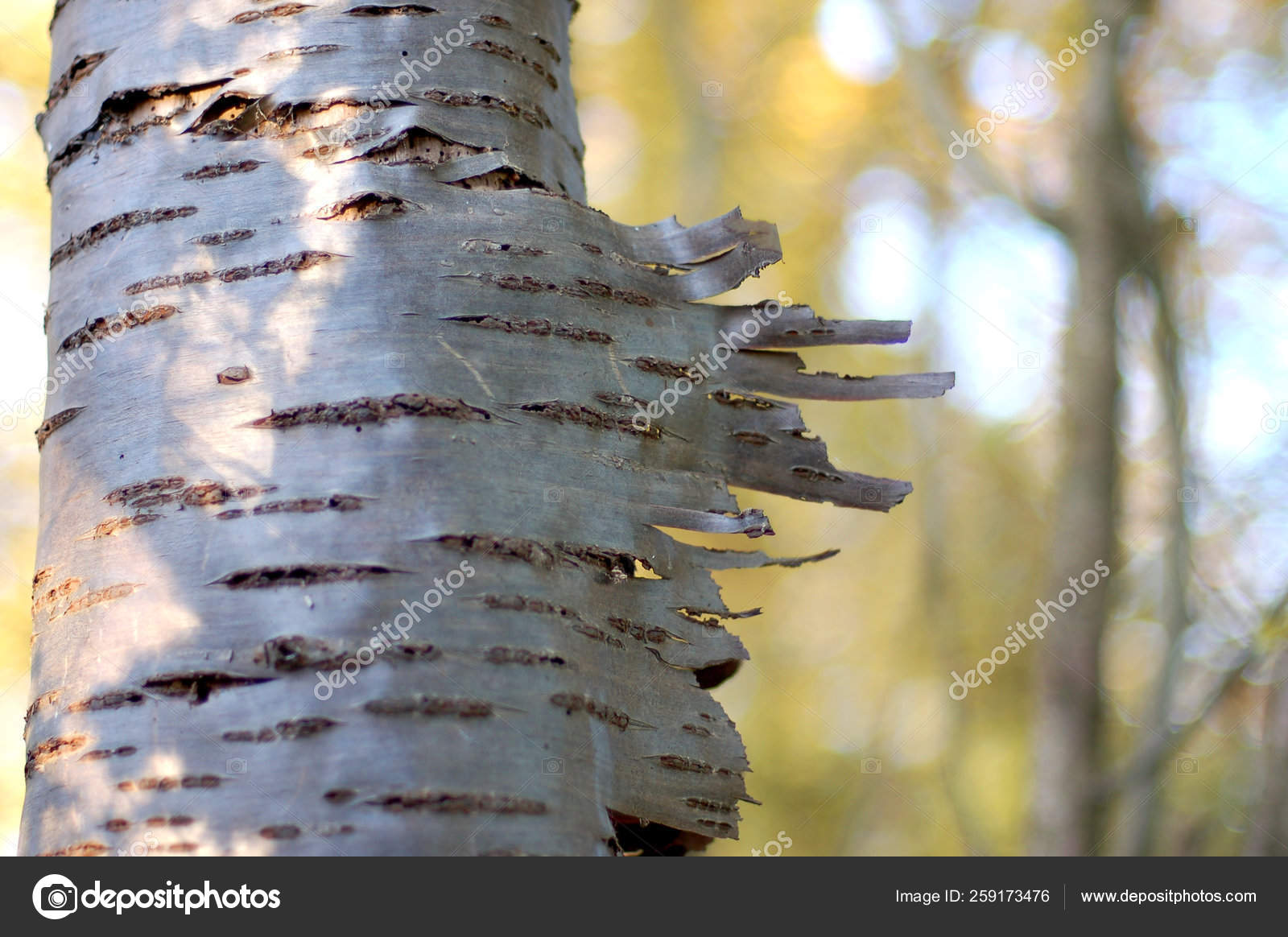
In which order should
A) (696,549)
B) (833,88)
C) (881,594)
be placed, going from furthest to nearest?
(881,594) < (833,88) < (696,549)

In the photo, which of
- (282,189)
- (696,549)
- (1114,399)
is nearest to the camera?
(282,189)

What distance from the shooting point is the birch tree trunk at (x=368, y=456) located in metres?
0.79

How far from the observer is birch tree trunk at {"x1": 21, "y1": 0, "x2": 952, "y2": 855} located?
0.79m

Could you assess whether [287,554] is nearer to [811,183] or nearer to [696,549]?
[696,549]

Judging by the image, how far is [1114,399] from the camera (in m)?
3.61

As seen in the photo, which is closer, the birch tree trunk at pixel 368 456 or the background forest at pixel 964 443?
the birch tree trunk at pixel 368 456
